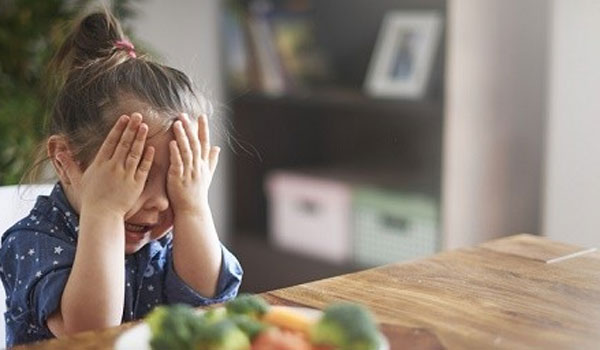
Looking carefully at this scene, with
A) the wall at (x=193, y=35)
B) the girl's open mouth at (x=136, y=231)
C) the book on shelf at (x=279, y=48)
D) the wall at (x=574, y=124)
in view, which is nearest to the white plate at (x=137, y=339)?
the girl's open mouth at (x=136, y=231)

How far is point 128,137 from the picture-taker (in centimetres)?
97

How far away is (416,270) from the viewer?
1029 millimetres

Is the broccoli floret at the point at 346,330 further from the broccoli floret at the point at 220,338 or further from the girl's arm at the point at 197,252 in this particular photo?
the girl's arm at the point at 197,252

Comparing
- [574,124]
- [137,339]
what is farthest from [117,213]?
[574,124]

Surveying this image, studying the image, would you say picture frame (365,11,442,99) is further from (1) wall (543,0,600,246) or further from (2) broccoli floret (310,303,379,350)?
(2) broccoli floret (310,303,379,350)

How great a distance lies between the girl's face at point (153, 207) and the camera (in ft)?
3.35

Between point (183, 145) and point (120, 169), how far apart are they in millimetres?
83

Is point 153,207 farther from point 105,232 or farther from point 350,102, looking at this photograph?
point 350,102

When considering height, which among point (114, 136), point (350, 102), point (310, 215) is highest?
point (114, 136)

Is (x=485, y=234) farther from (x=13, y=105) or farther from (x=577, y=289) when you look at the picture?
(x=577, y=289)

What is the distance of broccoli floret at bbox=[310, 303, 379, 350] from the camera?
2.11 ft

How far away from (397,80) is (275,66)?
1.57 feet

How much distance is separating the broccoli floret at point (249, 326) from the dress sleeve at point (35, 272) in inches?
14.3

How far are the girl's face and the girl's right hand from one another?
3 centimetres
